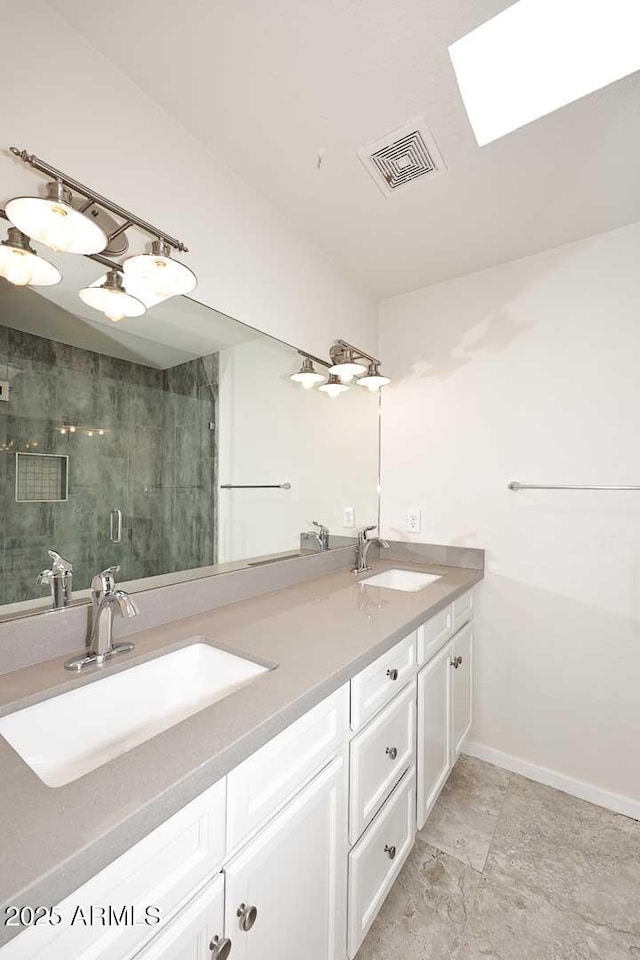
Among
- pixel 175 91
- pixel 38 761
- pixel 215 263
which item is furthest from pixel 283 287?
pixel 38 761

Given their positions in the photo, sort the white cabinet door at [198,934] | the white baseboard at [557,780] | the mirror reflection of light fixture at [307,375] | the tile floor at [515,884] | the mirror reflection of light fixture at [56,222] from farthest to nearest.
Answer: the mirror reflection of light fixture at [307,375], the white baseboard at [557,780], the tile floor at [515,884], the mirror reflection of light fixture at [56,222], the white cabinet door at [198,934]

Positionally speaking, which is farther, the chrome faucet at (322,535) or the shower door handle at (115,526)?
the chrome faucet at (322,535)

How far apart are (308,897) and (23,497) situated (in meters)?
1.08

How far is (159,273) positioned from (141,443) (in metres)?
0.47

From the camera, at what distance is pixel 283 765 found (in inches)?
32.8

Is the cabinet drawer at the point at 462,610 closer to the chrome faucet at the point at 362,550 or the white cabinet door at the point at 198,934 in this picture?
the chrome faucet at the point at 362,550

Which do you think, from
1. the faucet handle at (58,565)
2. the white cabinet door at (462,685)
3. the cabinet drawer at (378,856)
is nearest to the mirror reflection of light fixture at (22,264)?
the faucet handle at (58,565)

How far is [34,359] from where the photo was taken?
100 centimetres

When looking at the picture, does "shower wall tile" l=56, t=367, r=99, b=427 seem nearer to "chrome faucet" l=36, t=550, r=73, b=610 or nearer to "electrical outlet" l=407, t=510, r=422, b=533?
"chrome faucet" l=36, t=550, r=73, b=610

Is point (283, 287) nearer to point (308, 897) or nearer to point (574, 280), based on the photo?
point (574, 280)

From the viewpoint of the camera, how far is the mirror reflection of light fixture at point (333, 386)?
2.07 meters

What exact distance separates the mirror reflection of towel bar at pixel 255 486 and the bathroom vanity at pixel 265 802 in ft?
1.39

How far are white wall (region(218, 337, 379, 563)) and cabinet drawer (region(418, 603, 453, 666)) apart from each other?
663 millimetres

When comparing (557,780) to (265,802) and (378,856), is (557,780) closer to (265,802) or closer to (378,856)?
(378,856)
